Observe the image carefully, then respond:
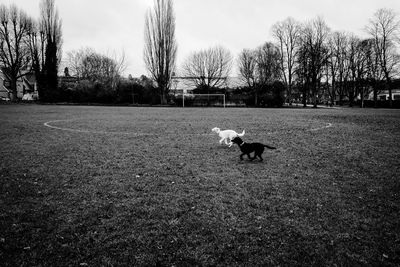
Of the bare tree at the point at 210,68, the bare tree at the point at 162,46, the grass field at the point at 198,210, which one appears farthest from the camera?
the bare tree at the point at 210,68

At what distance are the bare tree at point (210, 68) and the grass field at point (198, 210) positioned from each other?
5588 cm

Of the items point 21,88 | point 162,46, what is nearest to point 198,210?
point 162,46

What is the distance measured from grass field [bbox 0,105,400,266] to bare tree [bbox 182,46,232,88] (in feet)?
183

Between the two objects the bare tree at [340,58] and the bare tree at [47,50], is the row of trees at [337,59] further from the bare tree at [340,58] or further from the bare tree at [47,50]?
the bare tree at [47,50]

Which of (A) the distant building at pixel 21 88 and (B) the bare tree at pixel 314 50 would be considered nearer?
(B) the bare tree at pixel 314 50

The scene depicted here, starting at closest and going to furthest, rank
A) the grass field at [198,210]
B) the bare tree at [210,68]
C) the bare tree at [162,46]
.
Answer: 1. the grass field at [198,210]
2. the bare tree at [162,46]
3. the bare tree at [210,68]

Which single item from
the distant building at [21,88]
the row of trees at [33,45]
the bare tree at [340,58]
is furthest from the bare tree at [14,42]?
the bare tree at [340,58]

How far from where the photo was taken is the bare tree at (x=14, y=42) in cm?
4606

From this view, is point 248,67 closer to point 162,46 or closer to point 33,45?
point 162,46

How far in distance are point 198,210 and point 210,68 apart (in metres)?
59.7

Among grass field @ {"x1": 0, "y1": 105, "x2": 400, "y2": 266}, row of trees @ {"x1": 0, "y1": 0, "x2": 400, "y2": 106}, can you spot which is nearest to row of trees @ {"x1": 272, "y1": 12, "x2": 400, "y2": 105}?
row of trees @ {"x1": 0, "y1": 0, "x2": 400, "y2": 106}

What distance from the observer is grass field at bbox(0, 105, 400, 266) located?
2.69m

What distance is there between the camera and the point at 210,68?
200 feet

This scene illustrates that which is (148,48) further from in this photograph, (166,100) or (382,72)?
(382,72)
